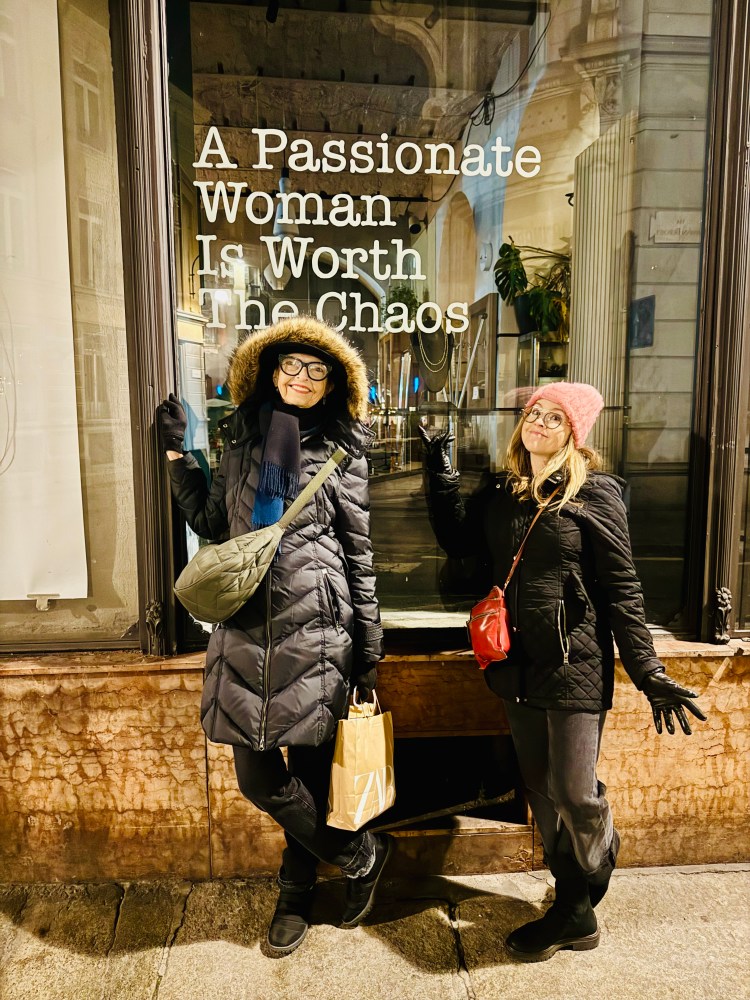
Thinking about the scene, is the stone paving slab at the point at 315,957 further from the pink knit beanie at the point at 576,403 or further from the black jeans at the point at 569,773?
the pink knit beanie at the point at 576,403

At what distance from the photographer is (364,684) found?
268 cm

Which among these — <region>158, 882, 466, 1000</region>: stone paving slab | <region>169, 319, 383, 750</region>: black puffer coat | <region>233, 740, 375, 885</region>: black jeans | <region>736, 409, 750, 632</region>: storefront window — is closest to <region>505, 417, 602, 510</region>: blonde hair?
<region>169, 319, 383, 750</region>: black puffer coat

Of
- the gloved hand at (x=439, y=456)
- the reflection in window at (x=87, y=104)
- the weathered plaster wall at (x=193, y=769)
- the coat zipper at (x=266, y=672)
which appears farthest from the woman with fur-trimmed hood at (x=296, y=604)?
the reflection in window at (x=87, y=104)

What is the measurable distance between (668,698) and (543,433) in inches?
41.1

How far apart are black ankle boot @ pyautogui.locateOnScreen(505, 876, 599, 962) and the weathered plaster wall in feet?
1.58

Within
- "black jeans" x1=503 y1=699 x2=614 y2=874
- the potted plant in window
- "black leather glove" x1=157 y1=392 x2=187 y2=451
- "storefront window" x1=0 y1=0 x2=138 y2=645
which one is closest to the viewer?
"black jeans" x1=503 y1=699 x2=614 y2=874

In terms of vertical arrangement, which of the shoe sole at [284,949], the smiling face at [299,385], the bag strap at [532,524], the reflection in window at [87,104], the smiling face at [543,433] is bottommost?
the shoe sole at [284,949]

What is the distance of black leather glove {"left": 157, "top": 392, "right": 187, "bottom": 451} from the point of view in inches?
115

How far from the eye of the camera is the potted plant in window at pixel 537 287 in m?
3.42

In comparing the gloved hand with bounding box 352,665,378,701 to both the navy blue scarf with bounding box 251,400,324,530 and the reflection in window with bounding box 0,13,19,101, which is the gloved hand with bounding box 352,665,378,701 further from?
the reflection in window with bounding box 0,13,19,101

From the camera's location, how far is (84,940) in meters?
2.78

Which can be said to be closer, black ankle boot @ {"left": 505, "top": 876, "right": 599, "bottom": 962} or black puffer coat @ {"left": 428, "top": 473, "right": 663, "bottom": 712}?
black puffer coat @ {"left": 428, "top": 473, "right": 663, "bottom": 712}

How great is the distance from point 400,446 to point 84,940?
2.52 m

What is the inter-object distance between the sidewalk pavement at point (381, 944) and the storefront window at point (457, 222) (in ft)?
4.08
